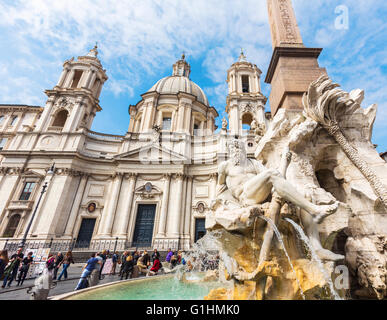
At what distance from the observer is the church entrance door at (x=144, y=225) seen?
1855 centimetres

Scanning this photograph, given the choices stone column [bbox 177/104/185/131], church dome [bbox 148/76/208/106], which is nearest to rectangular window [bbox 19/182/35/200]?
stone column [bbox 177/104/185/131]

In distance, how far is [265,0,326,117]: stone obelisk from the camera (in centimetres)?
575

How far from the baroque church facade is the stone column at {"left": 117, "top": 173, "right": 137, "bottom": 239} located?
93mm

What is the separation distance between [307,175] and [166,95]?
26.9 meters

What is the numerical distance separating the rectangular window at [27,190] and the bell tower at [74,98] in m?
6.56

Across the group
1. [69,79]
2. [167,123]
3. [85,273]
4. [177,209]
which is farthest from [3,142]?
[85,273]

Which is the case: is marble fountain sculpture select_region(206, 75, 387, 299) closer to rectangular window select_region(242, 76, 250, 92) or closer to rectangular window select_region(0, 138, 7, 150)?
rectangular window select_region(242, 76, 250, 92)

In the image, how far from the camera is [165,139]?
23.3m

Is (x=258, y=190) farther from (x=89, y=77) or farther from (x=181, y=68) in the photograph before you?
(x=181, y=68)

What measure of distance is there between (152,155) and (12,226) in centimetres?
1443

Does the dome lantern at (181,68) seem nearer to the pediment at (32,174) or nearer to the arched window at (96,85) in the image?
the arched window at (96,85)

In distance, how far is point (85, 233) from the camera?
18984 mm

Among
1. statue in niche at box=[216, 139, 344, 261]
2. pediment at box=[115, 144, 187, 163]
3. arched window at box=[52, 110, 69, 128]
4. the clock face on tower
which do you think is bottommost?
statue in niche at box=[216, 139, 344, 261]

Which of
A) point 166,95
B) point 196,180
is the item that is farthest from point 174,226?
point 166,95
